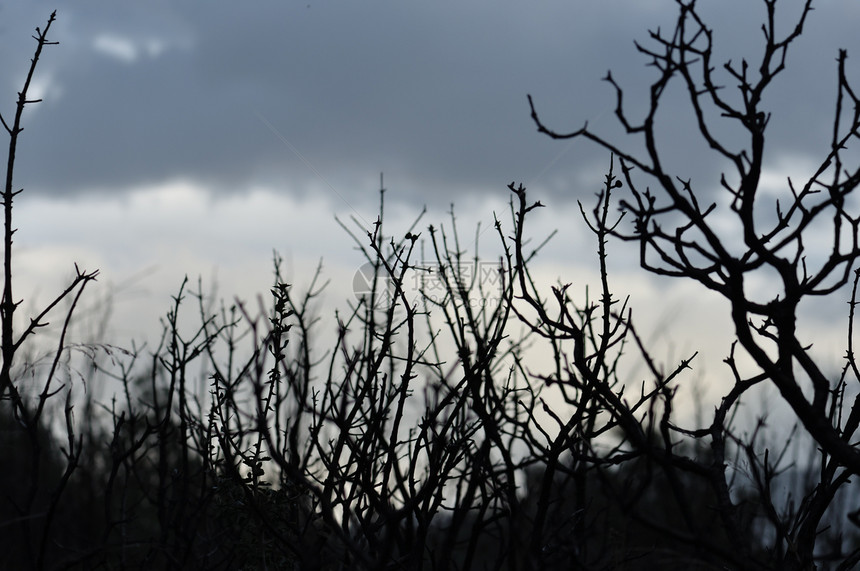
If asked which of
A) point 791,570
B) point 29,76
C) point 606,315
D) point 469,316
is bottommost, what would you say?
point 791,570

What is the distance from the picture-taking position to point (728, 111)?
3041 millimetres

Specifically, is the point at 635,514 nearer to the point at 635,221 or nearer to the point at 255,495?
the point at 635,221

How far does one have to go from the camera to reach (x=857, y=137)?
3.40 meters

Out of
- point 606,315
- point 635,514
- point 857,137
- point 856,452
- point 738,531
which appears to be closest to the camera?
point 635,514

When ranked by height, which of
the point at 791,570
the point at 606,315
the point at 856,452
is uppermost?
the point at 606,315

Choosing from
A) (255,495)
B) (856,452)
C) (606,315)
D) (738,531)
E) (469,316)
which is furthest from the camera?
(469,316)

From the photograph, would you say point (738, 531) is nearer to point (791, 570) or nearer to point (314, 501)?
point (791, 570)

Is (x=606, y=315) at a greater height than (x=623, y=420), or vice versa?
(x=606, y=315)

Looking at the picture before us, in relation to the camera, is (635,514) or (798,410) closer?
(635,514)

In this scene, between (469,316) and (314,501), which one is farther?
(469,316)

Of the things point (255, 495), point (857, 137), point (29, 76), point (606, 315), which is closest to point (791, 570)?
point (606, 315)

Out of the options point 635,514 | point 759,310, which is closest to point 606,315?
point 759,310

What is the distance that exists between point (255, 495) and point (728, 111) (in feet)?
9.24

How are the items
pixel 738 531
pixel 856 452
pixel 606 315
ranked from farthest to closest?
pixel 606 315
pixel 738 531
pixel 856 452
